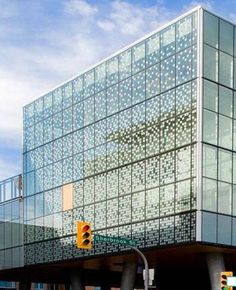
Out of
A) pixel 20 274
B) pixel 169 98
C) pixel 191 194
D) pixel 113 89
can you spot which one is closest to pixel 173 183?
pixel 191 194

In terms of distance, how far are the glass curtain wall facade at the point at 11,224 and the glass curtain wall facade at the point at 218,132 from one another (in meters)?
22.6

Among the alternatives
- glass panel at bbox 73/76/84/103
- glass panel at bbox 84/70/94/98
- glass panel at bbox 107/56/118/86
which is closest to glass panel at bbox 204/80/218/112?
glass panel at bbox 107/56/118/86

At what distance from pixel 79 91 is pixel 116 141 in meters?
6.80

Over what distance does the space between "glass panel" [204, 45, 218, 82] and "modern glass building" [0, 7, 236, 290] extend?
0.20ft

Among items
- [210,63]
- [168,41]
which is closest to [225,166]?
[210,63]

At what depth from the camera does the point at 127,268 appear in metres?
49.6

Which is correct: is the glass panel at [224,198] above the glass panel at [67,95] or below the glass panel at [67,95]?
below

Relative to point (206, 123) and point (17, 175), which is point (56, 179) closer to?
point (17, 175)

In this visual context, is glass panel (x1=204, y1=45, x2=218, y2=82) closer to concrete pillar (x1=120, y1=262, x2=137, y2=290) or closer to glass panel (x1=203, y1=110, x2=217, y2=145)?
glass panel (x1=203, y1=110, x2=217, y2=145)

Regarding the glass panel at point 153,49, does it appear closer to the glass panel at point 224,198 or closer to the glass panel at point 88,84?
the glass panel at point 88,84

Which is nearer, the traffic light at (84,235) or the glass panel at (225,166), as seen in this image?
the traffic light at (84,235)

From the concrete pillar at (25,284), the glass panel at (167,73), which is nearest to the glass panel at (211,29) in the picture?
the glass panel at (167,73)

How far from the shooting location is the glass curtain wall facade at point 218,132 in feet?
131

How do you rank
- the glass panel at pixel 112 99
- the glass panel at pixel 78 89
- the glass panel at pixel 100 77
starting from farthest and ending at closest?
the glass panel at pixel 78 89
the glass panel at pixel 100 77
the glass panel at pixel 112 99
